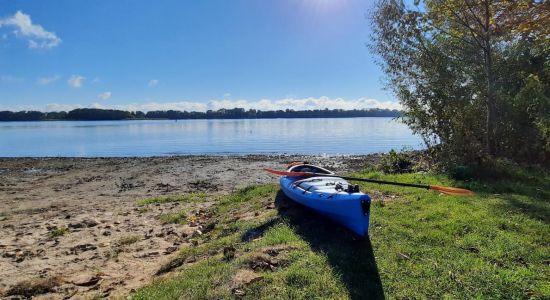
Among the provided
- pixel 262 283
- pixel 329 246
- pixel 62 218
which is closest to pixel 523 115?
pixel 329 246

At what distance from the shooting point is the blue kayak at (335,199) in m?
6.61

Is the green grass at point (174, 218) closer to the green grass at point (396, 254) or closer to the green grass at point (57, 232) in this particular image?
the green grass at point (396, 254)

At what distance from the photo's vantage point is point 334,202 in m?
7.30

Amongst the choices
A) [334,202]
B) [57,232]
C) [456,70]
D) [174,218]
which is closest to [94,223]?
[57,232]

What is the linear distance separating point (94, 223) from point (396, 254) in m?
8.81

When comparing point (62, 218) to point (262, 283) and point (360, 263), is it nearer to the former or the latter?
point (262, 283)

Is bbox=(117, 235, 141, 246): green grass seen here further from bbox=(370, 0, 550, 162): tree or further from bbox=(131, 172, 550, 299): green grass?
bbox=(370, 0, 550, 162): tree

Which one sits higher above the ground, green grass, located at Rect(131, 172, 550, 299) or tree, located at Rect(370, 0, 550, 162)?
tree, located at Rect(370, 0, 550, 162)

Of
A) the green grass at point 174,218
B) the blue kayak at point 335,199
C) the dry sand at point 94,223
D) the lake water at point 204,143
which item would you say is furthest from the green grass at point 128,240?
the lake water at point 204,143

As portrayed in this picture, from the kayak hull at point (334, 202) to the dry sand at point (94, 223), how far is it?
10.3ft

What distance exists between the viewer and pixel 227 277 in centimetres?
562

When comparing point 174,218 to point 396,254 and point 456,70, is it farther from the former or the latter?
point 456,70

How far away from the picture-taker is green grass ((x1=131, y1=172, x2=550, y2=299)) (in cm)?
498

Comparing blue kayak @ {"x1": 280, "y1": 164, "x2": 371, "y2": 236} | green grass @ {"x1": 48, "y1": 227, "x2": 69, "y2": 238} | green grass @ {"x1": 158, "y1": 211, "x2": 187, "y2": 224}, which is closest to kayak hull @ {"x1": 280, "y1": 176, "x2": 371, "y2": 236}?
blue kayak @ {"x1": 280, "y1": 164, "x2": 371, "y2": 236}
